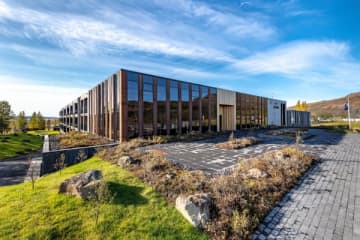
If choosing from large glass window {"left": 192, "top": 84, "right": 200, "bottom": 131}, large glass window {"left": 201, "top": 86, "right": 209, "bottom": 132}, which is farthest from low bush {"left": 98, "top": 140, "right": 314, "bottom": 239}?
large glass window {"left": 201, "top": 86, "right": 209, "bottom": 132}

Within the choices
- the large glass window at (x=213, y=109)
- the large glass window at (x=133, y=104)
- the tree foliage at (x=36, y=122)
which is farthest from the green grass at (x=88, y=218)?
the tree foliage at (x=36, y=122)

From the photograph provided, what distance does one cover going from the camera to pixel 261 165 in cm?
743

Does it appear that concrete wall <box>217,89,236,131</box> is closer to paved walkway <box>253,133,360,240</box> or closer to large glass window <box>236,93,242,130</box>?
large glass window <box>236,93,242,130</box>

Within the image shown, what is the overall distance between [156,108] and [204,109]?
805 cm

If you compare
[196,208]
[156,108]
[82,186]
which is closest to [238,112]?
[156,108]

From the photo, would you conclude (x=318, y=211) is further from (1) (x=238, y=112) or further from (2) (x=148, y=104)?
(1) (x=238, y=112)

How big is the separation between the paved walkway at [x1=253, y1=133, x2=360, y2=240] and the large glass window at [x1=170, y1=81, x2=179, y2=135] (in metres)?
14.1

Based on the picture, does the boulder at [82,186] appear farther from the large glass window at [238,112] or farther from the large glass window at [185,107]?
the large glass window at [238,112]

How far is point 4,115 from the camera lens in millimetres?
37438

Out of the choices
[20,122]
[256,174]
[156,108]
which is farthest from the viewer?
[20,122]

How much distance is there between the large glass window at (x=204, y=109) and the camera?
77.1 ft

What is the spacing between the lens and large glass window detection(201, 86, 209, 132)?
77.1 feet

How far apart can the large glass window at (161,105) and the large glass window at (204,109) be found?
658 centimetres

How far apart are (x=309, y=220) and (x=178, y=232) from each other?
3170 mm
